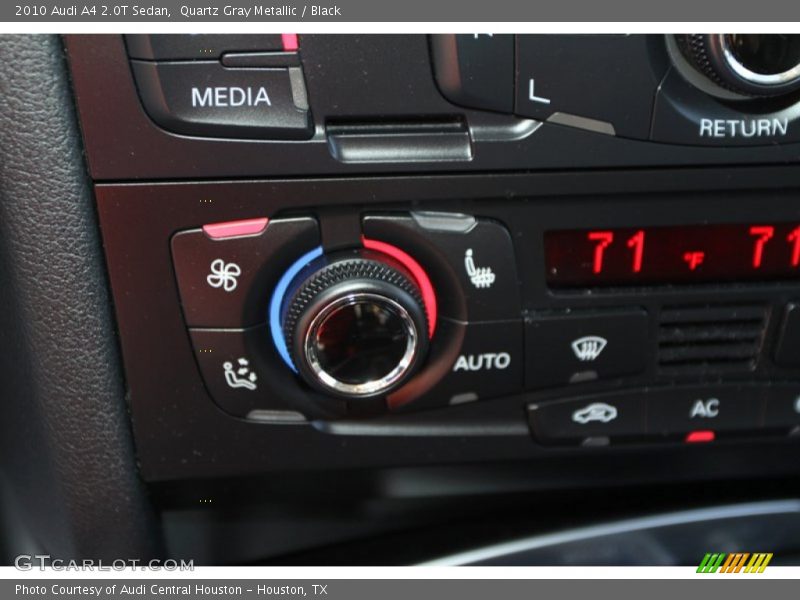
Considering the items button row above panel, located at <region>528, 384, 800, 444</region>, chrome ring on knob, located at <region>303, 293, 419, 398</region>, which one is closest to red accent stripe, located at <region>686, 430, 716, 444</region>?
button row above panel, located at <region>528, 384, 800, 444</region>

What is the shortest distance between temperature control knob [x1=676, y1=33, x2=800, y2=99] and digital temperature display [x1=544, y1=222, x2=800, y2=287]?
9 cm

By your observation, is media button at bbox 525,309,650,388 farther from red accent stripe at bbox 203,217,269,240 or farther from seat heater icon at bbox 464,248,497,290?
red accent stripe at bbox 203,217,269,240

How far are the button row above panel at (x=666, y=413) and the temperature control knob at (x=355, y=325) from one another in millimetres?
116

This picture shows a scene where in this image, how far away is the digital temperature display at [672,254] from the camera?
0.49 m

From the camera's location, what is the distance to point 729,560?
58cm

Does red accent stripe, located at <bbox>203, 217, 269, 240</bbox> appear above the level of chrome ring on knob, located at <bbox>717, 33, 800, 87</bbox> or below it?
below

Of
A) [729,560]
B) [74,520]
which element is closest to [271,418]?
[74,520]

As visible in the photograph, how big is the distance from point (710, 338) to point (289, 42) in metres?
0.32

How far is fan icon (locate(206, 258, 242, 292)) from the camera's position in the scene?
47 cm

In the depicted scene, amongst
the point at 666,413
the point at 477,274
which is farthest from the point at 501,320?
the point at 666,413

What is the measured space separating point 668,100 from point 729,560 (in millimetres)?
346

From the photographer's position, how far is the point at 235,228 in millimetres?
461

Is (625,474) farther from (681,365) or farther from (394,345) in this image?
(394,345)

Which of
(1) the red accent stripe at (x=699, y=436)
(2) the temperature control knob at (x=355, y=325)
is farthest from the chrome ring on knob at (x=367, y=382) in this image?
(1) the red accent stripe at (x=699, y=436)
